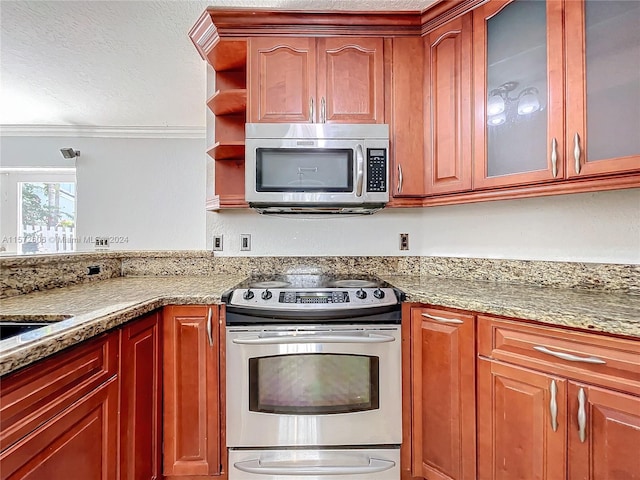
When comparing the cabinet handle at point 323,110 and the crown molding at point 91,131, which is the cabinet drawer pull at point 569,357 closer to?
the cabinet handle at point 323,110

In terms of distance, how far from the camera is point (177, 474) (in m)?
1.33

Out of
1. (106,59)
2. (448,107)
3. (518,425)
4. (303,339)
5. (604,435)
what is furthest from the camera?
(106,59)

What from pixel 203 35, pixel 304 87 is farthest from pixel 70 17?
pixel 304 87

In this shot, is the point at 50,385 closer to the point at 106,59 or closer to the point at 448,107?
the point at 448,107

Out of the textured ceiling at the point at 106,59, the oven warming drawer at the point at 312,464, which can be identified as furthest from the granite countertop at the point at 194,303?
the textured ceiling at the point at 106,59

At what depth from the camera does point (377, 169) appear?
162cm

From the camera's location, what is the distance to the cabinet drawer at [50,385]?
688 mm

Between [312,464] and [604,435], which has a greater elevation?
[604,435]

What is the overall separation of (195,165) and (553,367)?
393cm

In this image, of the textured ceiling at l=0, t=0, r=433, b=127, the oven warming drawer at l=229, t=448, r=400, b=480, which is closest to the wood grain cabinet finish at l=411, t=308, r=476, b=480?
the oven warming drawer at l=229, t=448, r=400, b=480

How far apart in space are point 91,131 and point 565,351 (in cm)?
473

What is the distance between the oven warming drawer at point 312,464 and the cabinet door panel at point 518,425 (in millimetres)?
392

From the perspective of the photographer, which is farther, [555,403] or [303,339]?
[303,339]

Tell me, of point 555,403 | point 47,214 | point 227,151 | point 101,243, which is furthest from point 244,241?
point 47,214
